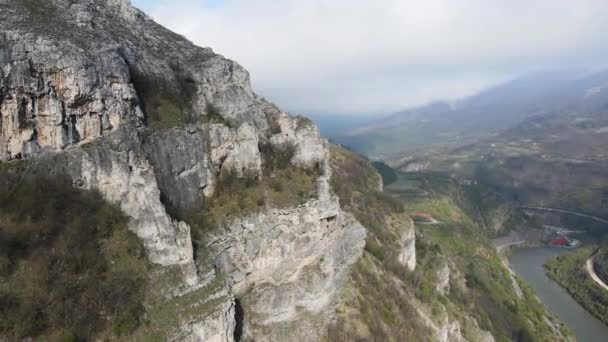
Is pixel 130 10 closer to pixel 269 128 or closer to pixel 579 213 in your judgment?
pixel 269 128

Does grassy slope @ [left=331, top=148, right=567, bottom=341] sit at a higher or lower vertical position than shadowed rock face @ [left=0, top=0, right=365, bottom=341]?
lower

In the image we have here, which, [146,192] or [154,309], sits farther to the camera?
[146,192]

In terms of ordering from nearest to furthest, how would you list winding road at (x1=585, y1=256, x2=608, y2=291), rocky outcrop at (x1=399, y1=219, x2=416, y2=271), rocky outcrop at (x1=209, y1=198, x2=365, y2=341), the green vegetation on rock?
the green vegetation on rock, rocky outcrop at (x1=209, y1=198, x2=365, y2=341), rocky outcrop at (x1=399, y1=219, x2=416, y2=271), winding road at (x1=585, y1=256, x2=608, y2=291)

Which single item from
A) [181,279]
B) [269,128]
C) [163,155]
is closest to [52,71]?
[163,155]

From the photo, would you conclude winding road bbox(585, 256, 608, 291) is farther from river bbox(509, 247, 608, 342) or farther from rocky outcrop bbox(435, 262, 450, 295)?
rocky outcrop bbox(435, 262, 450, 295)

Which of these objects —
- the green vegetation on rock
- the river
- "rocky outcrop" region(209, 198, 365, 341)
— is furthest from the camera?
the river

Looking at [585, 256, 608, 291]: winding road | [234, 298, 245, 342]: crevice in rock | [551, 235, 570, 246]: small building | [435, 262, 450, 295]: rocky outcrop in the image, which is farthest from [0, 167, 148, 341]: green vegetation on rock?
[551, 235, 570, 246]: small building
